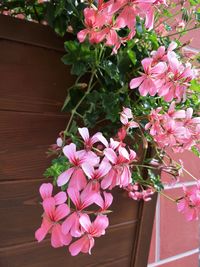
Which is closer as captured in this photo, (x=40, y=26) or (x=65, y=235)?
(x=65, y=235)

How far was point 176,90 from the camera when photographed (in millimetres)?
510

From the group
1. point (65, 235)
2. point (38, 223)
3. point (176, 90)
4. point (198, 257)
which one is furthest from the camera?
point (198, 257)

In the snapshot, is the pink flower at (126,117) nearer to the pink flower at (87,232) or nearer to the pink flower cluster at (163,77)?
the pink flower cluster at (163,77)

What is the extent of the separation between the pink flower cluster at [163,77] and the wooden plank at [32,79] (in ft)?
0.44

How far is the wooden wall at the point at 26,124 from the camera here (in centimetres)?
Answer: 52

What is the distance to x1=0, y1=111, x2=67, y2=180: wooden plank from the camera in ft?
1.77

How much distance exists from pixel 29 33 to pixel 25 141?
0.16 meters

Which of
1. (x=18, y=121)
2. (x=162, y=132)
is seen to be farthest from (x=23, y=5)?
(x=162, y=132)

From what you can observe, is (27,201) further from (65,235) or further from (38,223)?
(65,235)

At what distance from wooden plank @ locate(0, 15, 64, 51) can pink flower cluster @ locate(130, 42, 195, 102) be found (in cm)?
14

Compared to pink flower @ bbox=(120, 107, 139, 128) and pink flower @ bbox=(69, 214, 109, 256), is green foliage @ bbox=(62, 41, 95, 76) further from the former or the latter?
pink flower @ bbox=(69, 214, 109, 256)

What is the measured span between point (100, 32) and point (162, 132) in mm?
174

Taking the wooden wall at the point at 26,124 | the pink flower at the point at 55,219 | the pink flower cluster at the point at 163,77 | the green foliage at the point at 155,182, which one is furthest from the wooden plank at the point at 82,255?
the pink flower cluster at the point at 163,77

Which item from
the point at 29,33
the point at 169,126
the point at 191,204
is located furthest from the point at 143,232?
the point at 29,33
